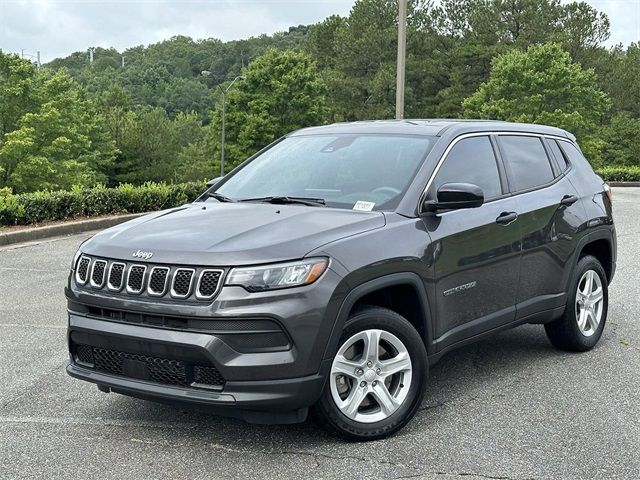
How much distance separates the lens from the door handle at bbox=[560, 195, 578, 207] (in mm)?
6000

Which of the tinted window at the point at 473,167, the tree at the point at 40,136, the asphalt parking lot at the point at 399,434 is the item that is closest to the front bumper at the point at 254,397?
the asphalt parking lot at the point at 399,434

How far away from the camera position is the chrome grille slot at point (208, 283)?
3900 mm

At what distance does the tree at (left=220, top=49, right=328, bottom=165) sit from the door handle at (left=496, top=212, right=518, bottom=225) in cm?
5346

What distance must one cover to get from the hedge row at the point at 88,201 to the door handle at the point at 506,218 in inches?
390

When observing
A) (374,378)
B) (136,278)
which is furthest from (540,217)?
(136,278)

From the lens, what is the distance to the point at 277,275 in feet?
12.9

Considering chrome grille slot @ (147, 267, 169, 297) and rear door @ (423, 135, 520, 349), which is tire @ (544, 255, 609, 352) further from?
chrome grille slot @ (147, 267, 169, 297)

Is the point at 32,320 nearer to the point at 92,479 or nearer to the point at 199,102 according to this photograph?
the point at 92,479

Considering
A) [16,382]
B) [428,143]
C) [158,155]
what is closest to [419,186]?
[428,143]

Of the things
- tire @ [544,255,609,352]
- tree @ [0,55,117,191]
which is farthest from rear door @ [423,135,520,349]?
tree @ [0,55,117,191]

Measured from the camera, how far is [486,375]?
18.6 feet

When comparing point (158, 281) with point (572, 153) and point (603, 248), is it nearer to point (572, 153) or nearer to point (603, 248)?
point (572, 153)

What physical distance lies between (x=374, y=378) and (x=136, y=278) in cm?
135

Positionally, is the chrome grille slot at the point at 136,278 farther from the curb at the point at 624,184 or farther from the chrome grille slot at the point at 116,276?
the curb at the point at 624,184
